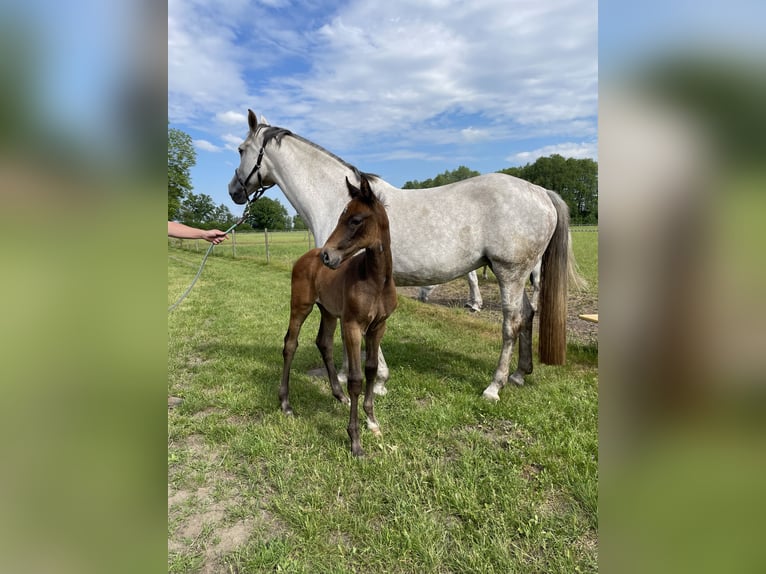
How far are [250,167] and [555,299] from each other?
360 cm

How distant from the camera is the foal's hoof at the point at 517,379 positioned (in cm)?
407

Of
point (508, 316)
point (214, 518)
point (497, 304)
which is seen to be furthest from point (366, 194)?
point (497, 304)

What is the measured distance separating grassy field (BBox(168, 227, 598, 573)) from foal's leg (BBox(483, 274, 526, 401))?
156 mm

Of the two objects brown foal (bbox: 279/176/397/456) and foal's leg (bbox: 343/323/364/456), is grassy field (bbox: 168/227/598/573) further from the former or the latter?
brown foal (bbox: 279/176/397/456)

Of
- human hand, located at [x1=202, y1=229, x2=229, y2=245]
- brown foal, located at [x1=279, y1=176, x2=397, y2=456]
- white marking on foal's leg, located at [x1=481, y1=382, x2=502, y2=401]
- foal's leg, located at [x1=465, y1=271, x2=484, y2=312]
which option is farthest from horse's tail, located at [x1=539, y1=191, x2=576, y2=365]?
foal's leg, located at [x1=465, y1=271, x2=484, y2=312]

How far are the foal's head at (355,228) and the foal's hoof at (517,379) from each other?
246 centimetres

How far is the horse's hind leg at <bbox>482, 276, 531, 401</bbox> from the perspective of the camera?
3.74 m

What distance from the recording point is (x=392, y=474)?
2574 millimetres

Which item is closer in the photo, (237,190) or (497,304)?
(237,190)

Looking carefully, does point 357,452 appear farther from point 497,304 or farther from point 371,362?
point 497,304
